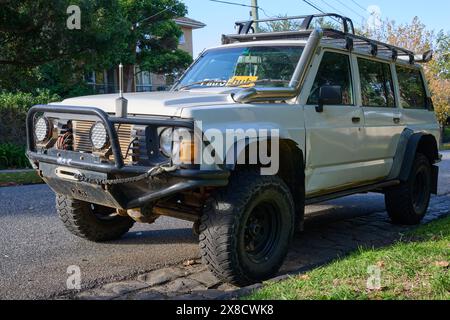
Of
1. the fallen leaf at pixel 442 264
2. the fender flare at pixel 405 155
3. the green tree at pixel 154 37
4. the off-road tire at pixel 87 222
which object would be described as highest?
the green tree at pixel 154 37

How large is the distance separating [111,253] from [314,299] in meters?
2.36

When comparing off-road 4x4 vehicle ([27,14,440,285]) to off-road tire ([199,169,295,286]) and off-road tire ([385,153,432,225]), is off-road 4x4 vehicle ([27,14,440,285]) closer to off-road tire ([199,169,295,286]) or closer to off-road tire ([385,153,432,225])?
off-road tire ([199,169,295,286])

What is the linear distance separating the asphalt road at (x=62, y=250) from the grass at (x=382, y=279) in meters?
1.46

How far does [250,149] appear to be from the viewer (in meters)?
4.20

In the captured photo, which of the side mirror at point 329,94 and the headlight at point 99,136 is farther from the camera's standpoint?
the side mirror at point 329,94

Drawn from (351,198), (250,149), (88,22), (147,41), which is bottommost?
(351,198)

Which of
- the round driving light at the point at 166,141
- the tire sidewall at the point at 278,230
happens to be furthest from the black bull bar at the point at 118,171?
the tire sidewall at the point at 278,230

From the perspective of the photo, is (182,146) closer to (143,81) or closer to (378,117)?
(378,117)

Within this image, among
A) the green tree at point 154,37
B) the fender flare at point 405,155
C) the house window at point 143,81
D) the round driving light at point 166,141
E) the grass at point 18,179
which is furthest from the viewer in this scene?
the house window at point 143,81

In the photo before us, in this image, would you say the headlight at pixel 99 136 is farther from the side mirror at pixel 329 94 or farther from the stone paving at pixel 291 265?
the side mirror at pixel 329 94

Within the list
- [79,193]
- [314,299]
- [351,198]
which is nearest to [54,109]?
[79,193]

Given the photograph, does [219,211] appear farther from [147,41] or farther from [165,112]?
[147,41]

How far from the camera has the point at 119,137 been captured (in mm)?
4160

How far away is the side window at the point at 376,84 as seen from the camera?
605 centimetres
